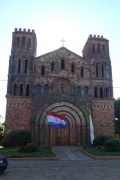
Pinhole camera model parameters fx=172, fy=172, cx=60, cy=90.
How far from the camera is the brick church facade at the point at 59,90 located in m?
26.5

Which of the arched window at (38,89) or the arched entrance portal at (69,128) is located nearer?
the arched entrance portal at (69,128)

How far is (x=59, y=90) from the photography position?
29125 millimetres

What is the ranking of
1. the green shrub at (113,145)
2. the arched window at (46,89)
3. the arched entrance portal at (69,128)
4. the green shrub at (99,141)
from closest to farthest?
the green shrub at (113,145) < the green shrub at (99,141) < the arched entrance portal at (69,128) < the arched window at (46,89)

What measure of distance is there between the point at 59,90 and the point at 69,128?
6508 millimetres

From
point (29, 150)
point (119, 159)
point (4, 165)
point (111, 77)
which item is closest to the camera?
point (4, 165)

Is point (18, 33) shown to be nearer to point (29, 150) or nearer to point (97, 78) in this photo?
point (97, 78)

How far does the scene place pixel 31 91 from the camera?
28344 millimetres

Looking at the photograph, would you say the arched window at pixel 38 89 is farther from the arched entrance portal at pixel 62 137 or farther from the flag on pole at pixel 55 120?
the flag on pole at pixel 55 120

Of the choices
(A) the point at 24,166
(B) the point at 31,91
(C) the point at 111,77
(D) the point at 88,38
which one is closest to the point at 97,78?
(C) the point at 111,77

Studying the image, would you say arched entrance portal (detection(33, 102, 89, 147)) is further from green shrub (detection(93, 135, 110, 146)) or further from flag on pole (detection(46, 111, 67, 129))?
flag on pole (detection(46, 111, 67, 129))

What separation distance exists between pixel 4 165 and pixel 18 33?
26.1 metres

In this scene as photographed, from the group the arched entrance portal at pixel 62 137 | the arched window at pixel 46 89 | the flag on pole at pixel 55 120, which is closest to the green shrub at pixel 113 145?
the flag on pole at pixel 55 120

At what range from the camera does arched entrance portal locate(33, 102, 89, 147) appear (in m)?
26.0

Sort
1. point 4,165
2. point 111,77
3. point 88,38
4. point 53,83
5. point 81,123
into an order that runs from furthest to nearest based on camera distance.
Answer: point 88,38, point 111,77, point 53,83, point 81,123, point 4,165
